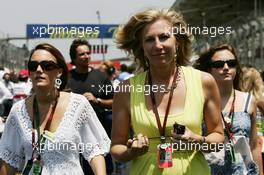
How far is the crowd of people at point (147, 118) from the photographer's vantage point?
3.47 m

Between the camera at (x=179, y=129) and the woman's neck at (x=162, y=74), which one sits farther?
the woman's neck at (x=162, y=74)

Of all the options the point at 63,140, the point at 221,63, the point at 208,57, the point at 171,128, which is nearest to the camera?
the point at 171,128

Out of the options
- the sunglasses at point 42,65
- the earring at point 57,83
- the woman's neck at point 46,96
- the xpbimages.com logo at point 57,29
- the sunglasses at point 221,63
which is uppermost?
the xpbimages.com logo at point 57,29

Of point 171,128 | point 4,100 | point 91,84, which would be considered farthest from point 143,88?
point 4,100

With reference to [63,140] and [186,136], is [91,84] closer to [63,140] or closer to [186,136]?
[63,140]

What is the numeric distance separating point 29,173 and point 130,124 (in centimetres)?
79

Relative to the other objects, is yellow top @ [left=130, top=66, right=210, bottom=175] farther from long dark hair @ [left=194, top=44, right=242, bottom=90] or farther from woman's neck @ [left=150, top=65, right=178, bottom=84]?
long dark hair @ [left=194, top=44, right=242, bottom=90]

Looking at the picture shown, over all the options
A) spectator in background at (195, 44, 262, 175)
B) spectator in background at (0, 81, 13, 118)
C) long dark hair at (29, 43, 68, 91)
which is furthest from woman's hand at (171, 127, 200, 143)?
spectator in background at (0, 81, 13, 118)

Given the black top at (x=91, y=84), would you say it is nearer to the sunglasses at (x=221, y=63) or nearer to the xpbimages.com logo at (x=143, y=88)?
the sunglasses at (x=221, y=63)

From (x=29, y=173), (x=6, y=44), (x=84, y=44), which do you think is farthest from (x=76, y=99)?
(x=6, y=44)

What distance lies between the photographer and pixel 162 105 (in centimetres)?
354

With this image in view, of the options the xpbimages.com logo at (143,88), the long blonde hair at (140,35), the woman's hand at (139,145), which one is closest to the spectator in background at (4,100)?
the long blonde hair at (140,35)

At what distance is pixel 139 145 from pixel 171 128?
0.81 feet

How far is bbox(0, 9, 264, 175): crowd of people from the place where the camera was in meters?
3.47
